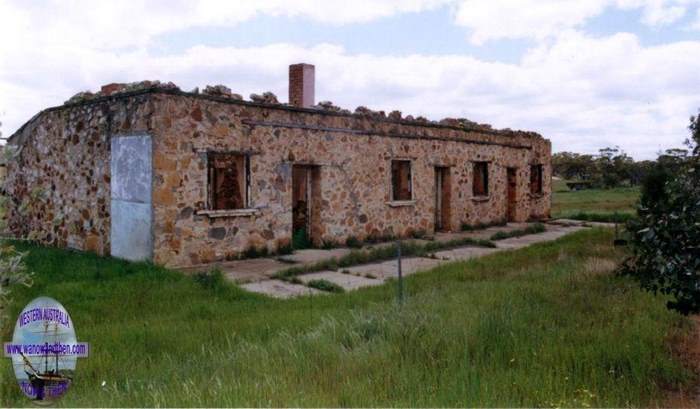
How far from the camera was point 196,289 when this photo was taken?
27.0ft

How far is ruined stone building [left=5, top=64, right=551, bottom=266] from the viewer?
10289 mm

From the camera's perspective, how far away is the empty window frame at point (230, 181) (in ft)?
37.9

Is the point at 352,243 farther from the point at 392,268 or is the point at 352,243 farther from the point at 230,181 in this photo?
the point at 230,181

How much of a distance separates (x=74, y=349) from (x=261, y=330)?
84.4 inches

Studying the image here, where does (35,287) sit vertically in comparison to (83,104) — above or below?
below

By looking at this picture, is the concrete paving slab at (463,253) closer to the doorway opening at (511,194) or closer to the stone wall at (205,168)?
the stone wall at (205,168)

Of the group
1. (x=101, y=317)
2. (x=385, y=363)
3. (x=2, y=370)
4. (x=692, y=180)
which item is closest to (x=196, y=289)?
(x=101, y=317)

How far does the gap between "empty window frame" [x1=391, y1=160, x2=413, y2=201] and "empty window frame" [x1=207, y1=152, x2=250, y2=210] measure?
5066 millimetres

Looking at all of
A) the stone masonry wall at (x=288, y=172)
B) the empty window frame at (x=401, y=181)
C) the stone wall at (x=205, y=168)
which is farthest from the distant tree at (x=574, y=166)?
the stone wall at (x=205, y=168)

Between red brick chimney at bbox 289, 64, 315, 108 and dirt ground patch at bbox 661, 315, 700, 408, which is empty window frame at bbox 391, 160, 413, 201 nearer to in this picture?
red brick chimney at bbox 289, 64, 315, 108

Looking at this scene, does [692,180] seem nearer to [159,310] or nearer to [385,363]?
[385,363]

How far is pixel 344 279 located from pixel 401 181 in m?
6.80

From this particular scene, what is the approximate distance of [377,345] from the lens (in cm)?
492

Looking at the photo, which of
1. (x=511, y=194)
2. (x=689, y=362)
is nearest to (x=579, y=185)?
(x=511, y=194)
